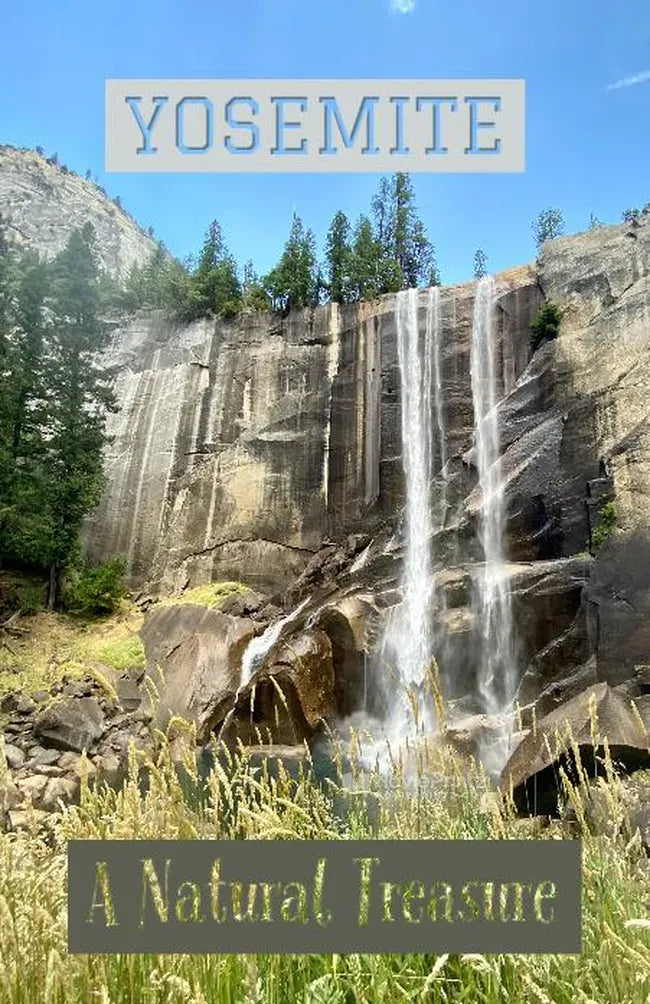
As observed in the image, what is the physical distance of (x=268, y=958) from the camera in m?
2.29

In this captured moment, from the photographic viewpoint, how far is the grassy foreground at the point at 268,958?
1938mm

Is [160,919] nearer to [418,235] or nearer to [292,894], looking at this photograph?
[292,894]

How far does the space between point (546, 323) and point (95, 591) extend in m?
17.6

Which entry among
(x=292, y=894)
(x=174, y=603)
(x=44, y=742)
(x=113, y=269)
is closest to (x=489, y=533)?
(x=174, y=603)

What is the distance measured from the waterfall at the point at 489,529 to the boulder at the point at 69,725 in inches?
362

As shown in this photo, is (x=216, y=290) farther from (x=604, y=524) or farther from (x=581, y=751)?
(x=581, y=751)

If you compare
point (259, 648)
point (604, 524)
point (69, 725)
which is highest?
point (604, 524)

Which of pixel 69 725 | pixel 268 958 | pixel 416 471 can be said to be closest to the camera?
pixel 268 958

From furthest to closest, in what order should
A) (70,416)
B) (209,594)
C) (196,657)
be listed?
(70,416), (209,594), (196,657)

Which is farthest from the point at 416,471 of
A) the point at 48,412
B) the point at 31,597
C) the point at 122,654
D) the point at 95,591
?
the point at 31,597

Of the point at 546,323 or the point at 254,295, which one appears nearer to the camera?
the point at 546,323

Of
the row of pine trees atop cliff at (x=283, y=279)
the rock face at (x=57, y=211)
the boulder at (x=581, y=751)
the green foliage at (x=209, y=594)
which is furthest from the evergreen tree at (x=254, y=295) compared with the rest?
the rock face at (x=57, y=211)

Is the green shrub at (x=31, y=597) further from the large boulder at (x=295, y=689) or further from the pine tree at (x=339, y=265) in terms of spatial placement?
the pine tree at (x=339, y=265)

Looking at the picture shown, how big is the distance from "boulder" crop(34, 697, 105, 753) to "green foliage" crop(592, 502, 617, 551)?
1257 cm
